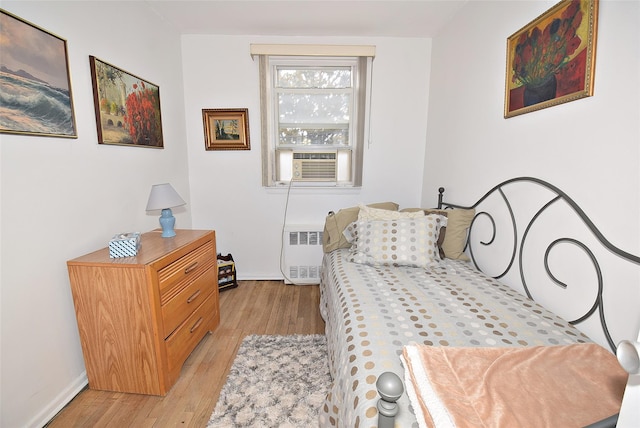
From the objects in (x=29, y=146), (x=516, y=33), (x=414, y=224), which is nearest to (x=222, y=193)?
(x=29, y=146)

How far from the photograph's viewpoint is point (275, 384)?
61.1 inches

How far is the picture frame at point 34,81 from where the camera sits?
1167 mm

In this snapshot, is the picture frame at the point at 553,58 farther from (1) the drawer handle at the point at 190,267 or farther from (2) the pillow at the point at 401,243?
(1) the drawer handle at the point at 190,267

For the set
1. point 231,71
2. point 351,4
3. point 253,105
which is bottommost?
point 253,105

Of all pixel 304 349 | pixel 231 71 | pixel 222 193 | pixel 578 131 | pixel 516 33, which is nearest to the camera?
pixel 578 131

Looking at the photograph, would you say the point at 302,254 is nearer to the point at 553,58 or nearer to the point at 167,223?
the point at 167,223

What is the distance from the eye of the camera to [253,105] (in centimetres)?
271

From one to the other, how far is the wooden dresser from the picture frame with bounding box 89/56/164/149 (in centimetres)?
77

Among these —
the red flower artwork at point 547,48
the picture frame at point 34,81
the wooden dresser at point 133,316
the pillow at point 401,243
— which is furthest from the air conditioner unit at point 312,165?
the picture frame at point 34,81

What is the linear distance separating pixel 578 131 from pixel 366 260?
124 cm

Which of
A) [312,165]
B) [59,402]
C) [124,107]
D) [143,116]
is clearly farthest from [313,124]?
[59,402]

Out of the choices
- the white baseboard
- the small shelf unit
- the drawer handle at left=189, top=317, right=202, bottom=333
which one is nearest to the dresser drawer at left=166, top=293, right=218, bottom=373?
the drawer handle at left=189, top=317, right=202, bottom=333

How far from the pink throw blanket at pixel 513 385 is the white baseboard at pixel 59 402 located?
5.61ft

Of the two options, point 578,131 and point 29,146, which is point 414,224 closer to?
point 578,131
